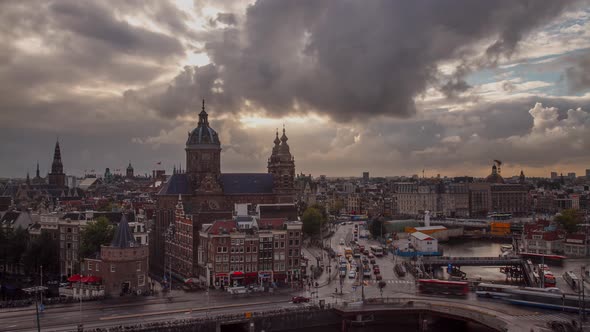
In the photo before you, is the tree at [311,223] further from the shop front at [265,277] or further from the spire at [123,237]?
the spire at [123,237]

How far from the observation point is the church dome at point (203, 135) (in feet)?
403

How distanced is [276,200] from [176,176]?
2107 cm

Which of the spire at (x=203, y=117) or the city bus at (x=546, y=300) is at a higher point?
the spire at (x=203, y=117)

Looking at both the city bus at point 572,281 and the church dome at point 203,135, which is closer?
the city bus at point 572,281

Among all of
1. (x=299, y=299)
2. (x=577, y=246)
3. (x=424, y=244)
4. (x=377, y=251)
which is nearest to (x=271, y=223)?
(x=299, y=299)

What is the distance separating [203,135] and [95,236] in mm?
35989

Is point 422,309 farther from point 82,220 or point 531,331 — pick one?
point 82,220

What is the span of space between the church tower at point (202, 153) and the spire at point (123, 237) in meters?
33.3

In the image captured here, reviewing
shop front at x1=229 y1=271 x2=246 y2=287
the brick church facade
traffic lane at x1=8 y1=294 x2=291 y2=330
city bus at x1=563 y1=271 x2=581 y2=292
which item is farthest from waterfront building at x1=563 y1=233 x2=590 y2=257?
traffic lane at x1=8 y1=294 x2=291 y2=330

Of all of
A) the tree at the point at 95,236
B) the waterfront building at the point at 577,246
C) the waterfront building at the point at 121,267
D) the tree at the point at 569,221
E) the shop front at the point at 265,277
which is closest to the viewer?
the waterfront building at the point at 121,267

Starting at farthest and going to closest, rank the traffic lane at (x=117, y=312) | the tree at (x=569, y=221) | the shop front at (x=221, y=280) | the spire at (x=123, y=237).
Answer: the tree at (x=569, y=221) < the shop front at (x=221, y=280) < the spire at (x=123, y=237) < the traffic lane at (x=117, y=312)

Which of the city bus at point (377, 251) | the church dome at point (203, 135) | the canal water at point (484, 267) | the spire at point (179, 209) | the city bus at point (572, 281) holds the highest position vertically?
the church dome at point (203, 135)

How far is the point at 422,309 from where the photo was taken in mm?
74938

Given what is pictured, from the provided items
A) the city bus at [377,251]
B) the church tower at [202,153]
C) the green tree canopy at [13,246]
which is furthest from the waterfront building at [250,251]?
the green tree canopy at [13,246]
